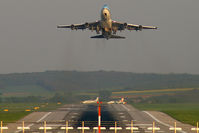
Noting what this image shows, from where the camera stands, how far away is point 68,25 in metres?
69.0

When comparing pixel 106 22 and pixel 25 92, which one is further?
pixel 25 92

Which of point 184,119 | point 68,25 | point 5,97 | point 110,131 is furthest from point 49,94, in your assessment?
point 110,131

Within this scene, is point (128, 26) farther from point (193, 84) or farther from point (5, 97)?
point (5, 97)

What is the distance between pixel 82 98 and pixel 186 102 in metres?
33.3

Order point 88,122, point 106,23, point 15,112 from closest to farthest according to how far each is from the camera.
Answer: point 88,122 → point 106,23 → point 15,112

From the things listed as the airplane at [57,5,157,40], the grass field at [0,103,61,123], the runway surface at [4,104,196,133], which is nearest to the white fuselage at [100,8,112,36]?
the airplane at [57,5,157,40]

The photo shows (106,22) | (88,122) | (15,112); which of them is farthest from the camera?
(15,112)

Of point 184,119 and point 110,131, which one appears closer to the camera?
point 110,131

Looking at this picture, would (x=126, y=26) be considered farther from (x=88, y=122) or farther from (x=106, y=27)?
(x=88, y=122)

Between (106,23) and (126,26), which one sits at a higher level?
(126,26)

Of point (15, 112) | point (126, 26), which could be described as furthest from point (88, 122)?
point (15, 112)

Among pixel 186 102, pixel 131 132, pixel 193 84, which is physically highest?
pixel 193 84

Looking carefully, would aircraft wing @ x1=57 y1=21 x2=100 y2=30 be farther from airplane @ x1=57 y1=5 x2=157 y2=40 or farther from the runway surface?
the runway surface

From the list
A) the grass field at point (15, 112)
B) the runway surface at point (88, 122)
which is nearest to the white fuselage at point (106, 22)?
the runway surface at point (88, 122)
